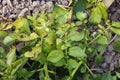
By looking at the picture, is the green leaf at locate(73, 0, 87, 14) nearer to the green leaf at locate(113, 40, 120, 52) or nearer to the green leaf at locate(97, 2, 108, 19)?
the green leaf at locate(97, 2, 108, 19)

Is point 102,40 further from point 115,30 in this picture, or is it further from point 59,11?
point 59,11

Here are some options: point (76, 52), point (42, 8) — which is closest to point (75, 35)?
point (76, 52)

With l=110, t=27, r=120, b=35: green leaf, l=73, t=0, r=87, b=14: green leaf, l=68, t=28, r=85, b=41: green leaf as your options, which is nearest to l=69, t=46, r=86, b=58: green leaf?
l=68, t=28, r=85, b=41: green leaf

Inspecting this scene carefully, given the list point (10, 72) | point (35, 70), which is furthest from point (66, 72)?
point (10, 72)

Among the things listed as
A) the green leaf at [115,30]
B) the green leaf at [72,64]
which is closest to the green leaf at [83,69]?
the green leaf at [72,64]

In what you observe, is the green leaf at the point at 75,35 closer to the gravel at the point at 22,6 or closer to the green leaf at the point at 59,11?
the green leaf at the point at 59,11
